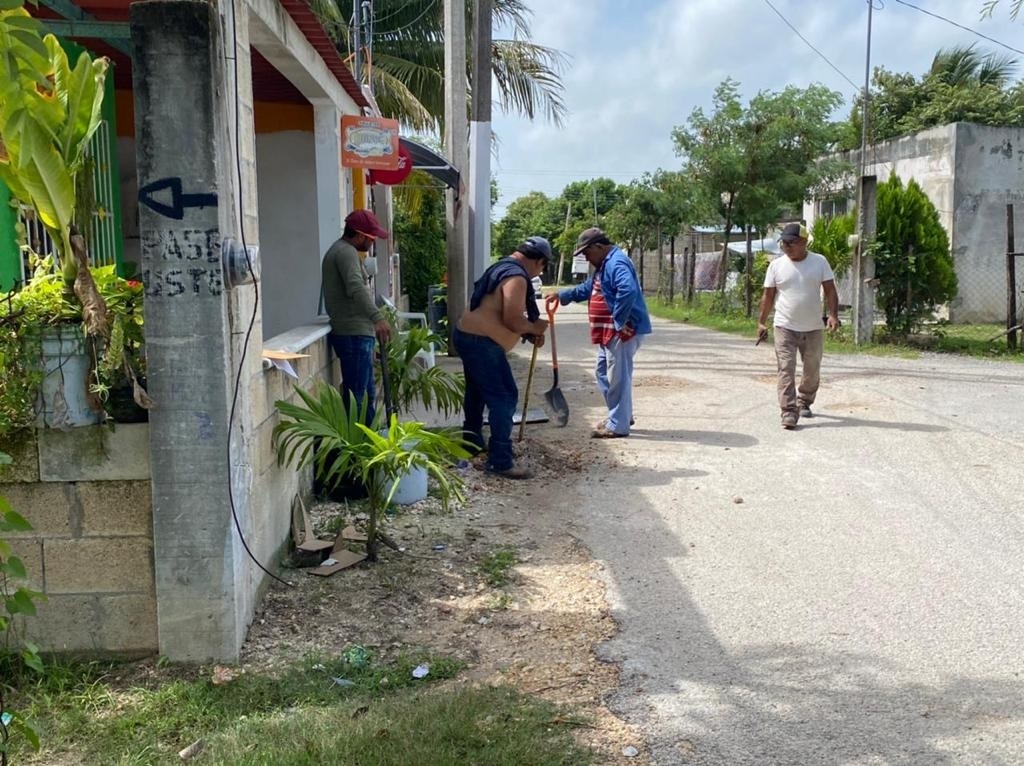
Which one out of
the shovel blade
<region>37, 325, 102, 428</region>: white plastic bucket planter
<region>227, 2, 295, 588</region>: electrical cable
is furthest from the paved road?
<region>37, 325, 102, 428</region>: white plastic bucket planter

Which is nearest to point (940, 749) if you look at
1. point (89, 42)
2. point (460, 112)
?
point (89, 42)

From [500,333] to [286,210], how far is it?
2831 mm

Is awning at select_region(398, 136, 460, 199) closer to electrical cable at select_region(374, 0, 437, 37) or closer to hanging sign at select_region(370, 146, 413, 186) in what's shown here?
hanging sign at select_region(370, 146, 413, 186)

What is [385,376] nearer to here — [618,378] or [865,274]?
[618,378]

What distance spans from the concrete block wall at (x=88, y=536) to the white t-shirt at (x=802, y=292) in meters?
6.38

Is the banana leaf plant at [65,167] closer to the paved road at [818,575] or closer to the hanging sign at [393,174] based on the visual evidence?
the paved road at [818,575]

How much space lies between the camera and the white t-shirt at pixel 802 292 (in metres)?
8.77

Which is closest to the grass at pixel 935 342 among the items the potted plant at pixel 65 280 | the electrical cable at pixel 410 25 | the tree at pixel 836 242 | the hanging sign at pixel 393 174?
the tree at pixel 836 242

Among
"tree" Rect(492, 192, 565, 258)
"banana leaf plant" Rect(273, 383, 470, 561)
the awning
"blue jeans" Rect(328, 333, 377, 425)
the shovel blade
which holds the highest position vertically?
"tree" Rect(492, 192, 565, 258)

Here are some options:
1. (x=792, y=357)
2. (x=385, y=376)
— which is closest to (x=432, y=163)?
(x=792, y=357)

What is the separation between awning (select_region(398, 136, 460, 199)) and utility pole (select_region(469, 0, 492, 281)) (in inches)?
11.0

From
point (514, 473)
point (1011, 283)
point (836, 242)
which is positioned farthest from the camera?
point (836, 242)

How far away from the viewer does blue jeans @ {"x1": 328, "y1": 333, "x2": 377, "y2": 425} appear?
6533mm

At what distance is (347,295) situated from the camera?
21.3ft
